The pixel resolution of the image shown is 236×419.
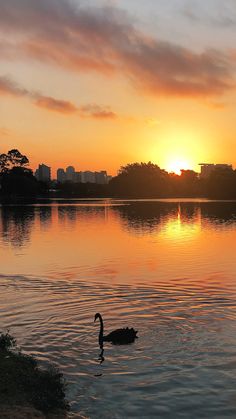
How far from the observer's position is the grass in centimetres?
1008

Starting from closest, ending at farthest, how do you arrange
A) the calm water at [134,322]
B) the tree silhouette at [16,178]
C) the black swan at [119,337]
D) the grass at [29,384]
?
the grass at [29,384] → the calm water at [134,322] → the black swan at [119,337] → the tree silhouette at [16,178]

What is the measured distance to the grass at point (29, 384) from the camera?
10.1 meters

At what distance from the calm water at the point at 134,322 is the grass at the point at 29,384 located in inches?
16.1

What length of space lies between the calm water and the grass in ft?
1.34

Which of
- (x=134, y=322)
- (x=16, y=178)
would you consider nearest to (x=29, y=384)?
(x=134, y=322)

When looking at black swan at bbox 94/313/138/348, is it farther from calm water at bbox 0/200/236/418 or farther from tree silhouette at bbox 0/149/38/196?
tree silhouette at bbox 0/149/38/196

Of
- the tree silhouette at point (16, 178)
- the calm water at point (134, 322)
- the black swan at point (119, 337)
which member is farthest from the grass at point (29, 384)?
the tree silhouette at point (16, 178)

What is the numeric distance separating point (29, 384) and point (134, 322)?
6649mm

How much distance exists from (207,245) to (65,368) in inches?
1145

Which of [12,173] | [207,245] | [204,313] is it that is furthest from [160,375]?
[12,173]

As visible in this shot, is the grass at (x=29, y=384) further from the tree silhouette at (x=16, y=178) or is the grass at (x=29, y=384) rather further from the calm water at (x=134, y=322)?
the tree silhouette at (x=16, y=178)

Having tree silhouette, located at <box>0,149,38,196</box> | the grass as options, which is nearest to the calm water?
the grass

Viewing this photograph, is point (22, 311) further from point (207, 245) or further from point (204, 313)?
point (207, 245)

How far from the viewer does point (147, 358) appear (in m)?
13.4
